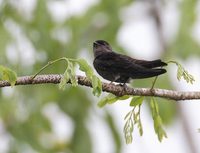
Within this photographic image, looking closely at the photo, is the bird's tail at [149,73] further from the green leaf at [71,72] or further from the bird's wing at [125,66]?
the green leaf at [71,72]

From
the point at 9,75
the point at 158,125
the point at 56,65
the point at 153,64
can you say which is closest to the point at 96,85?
the point at 9,75

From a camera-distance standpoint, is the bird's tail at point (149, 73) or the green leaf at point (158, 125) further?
the green leaf at point (158, 125)

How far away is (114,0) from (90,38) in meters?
0.57

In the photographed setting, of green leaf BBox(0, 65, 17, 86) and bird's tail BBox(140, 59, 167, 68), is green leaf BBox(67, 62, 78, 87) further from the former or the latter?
bird's tail BBox(140, 59, 167, 68)

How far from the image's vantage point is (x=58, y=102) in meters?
10.7

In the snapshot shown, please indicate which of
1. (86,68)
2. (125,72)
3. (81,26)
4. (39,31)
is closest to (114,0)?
(81,26)

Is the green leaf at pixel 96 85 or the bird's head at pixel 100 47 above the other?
the bird's head at pixel 100 47

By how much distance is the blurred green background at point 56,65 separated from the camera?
9922 millimetres

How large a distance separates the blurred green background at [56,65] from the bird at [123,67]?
296cm

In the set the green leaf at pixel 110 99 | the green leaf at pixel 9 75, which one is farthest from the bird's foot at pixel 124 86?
the green leaf at pixel 9 75

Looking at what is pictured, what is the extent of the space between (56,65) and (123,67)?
361 cm

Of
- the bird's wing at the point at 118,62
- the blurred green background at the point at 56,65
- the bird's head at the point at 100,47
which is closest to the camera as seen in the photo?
the bird's wing at the point at 118,62

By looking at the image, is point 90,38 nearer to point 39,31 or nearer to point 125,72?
point 39,31

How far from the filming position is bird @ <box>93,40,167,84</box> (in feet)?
19.4
